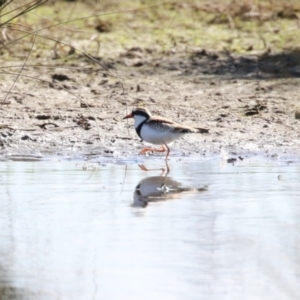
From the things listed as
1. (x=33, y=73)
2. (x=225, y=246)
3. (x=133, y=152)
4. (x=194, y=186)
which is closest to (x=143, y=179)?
(x=194, y=186)

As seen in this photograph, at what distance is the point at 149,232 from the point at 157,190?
4.90ft

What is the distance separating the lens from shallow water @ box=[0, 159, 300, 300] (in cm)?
554

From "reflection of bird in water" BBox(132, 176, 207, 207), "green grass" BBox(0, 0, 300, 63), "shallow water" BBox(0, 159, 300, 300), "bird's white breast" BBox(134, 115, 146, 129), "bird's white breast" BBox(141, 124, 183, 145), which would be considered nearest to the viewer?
"shallow water" BBox(0, 159, 300, 300)

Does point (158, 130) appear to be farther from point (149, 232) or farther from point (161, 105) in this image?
point (149, 232)

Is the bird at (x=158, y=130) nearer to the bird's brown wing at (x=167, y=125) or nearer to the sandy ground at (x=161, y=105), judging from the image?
the bird's brown wing at (x=167, y=125)

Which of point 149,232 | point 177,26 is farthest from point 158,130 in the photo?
point 177,26

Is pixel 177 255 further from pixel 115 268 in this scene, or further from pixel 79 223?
pixel 79 223

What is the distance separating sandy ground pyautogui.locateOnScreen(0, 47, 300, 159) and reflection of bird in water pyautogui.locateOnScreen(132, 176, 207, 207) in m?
1.14

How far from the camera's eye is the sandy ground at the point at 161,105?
33.8 ft

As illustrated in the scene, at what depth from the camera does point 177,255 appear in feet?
19.9

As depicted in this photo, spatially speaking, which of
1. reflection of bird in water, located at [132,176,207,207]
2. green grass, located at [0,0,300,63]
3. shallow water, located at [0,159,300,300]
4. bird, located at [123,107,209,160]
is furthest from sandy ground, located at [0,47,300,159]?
reflection of bird in water, located at [132,176,207,207]

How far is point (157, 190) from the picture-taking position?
809 cm

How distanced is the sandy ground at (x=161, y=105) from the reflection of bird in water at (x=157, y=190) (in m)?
1.14

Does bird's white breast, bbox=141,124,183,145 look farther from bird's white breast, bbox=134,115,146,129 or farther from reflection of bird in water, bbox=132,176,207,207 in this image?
reflection of bird in water, bbox=132,176,207,207
